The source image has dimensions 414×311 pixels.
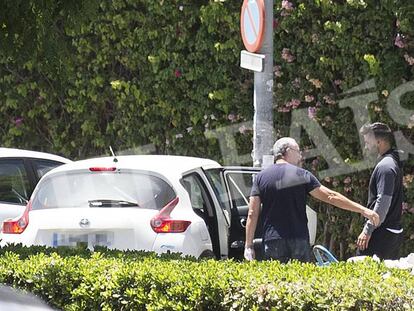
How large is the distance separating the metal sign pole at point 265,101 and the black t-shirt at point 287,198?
1750mm

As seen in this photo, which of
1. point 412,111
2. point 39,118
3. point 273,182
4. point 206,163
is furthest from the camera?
point 39,118

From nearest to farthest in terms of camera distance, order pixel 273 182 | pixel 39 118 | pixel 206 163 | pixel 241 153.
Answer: pixel 273 182 < pixel 206 163 < pixel 241 153 < pixel 39 118

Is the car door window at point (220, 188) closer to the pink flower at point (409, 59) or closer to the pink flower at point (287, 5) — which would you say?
the pink flower at point (409, 59)

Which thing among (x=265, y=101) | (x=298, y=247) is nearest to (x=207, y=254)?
Result: (x=298, y=247)

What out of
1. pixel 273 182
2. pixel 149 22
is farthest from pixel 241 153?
pixel 273 182

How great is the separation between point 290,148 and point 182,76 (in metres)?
5.78

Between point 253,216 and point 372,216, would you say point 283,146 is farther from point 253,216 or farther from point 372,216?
point 372,216

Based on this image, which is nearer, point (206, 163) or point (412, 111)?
point (206, 163)

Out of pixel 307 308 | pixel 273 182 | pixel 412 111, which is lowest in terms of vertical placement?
pixel 307 308

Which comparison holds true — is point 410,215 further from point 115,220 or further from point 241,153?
point 115,220

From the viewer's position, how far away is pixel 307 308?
6.56 m

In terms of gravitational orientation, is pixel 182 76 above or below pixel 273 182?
above

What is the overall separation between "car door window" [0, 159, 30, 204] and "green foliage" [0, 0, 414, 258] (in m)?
1.40

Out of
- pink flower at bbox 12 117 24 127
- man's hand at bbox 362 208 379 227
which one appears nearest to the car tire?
man's hand at bbox 362 208 379 227
